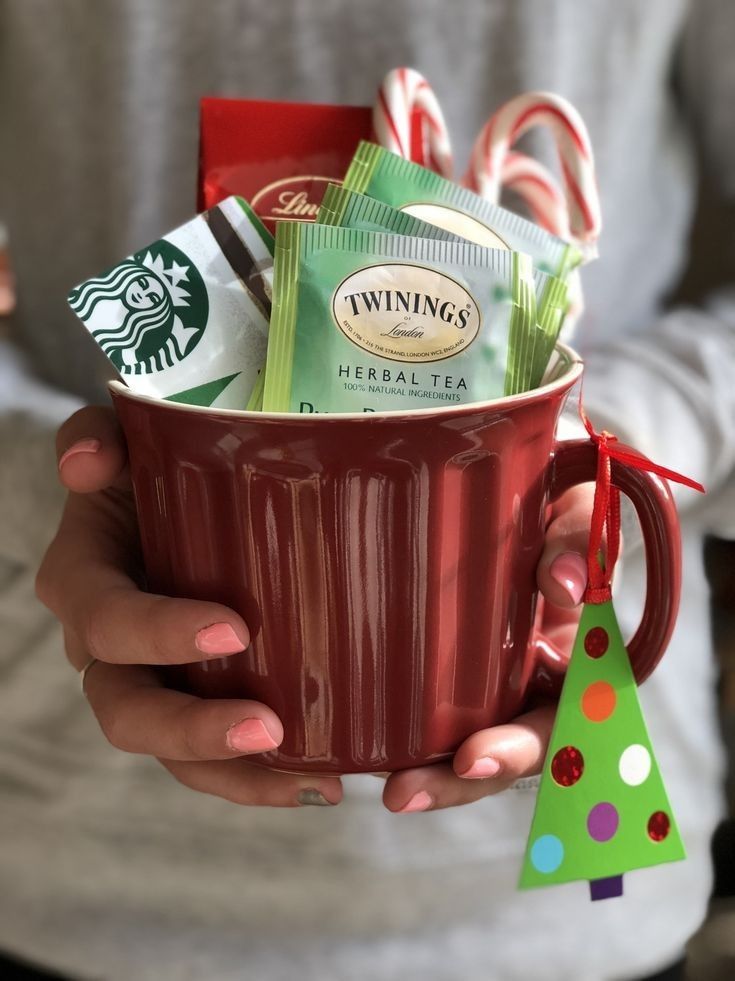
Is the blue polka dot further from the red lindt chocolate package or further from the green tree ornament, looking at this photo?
the red lindt chocolate package

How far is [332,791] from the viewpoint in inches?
16.7

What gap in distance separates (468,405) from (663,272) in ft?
1.97

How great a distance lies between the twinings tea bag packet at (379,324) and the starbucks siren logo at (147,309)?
4 cm

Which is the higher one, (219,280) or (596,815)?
(219,280)

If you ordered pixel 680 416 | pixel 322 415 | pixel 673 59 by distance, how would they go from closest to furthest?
pixel 322 415 → pixel 680 416 → pixel 673 59

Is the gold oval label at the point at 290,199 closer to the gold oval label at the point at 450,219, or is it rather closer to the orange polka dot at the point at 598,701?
the gold oval label at the point at 450,219

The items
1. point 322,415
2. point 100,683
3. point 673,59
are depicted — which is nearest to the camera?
point 322,415

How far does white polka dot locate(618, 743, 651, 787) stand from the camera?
0.43 metres

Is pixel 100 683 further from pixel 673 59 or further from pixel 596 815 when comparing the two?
pixel 673 59

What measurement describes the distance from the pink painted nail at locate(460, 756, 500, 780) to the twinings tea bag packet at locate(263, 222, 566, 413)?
0.16 meters

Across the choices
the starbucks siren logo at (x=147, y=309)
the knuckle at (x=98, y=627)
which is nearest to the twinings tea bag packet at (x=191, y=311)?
the starbucks siren logo at (x=147, y=309)

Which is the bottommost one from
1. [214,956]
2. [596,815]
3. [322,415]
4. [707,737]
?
[214,956]

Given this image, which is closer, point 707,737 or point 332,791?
point 332,791

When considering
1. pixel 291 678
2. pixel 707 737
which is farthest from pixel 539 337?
pixel 707 737
